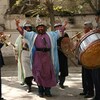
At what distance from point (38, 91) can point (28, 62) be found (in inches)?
34.6

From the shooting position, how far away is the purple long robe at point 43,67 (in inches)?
339

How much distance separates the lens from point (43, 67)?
28.4ft

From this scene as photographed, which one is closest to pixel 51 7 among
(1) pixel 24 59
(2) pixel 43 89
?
(1) pixel 24 59

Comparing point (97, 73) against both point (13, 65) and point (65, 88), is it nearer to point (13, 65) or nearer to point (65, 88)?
point (65, 88)

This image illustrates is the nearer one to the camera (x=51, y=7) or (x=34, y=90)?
(x=34, y=90)

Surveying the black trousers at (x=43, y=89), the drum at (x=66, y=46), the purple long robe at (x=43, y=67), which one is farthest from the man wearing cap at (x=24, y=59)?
the drum at (x=66, y=46)

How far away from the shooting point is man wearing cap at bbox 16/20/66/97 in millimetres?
8602

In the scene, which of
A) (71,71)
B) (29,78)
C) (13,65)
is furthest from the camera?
(13,65)

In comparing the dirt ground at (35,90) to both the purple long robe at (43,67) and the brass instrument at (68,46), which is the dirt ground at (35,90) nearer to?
the purple long robe at (43,67)

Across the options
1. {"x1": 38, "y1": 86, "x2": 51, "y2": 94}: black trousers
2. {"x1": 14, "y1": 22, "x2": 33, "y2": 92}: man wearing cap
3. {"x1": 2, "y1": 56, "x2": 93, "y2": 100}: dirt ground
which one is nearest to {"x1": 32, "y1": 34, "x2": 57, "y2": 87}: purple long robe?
{"x1": 38, "y1": 86, "x2": 51, "y2": 94}: black trousers

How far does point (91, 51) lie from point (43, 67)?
2.22 metres

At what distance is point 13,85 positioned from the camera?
10.4 meters

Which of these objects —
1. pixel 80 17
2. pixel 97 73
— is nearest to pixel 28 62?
pixel 97 73

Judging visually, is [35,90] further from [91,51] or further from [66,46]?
[91,51]
